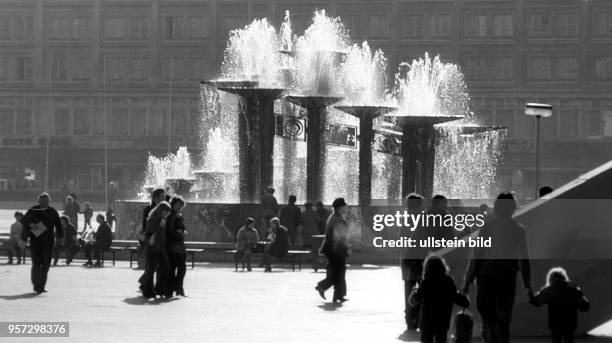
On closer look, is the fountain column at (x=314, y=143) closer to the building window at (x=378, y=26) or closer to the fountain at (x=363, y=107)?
the fountain at (x=363, y=107)

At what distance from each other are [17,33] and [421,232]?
7890cm

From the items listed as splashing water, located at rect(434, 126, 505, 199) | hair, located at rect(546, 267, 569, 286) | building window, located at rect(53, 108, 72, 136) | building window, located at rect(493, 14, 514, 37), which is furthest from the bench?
building window, located at rect(53, 108, 72, 136)

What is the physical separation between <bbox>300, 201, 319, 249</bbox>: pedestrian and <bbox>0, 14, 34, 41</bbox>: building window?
6392 cm

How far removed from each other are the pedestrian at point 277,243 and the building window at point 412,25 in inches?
2352

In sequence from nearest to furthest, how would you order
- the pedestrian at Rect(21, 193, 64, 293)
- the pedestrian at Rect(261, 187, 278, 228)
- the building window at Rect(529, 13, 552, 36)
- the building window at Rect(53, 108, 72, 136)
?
the pedestrian at Rect(21, 193, 64, 293) → the pedestrian at Rect(261, 187, 278, 228) → the building window at Rect(529, 13, 552, 36) → the building window at Rect(53, 108, 72, 136)

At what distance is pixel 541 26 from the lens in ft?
280

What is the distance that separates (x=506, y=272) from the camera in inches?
474

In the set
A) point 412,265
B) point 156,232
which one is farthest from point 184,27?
point 412,265

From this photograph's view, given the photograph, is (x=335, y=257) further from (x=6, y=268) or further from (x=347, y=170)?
(x=347, y=170)

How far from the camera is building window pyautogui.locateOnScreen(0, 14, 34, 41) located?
297 ft

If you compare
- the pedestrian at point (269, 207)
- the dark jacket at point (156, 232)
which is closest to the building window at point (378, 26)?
the pedestrian at point (269, 207)

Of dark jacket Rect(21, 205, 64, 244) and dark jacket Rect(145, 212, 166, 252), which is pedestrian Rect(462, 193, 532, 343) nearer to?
dark jacket Rect(145, 212, 166, 252)

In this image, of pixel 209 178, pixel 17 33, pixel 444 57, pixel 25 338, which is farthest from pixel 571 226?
pixel 17 33

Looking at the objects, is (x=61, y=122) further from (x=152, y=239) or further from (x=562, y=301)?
(x=562, y=301)
